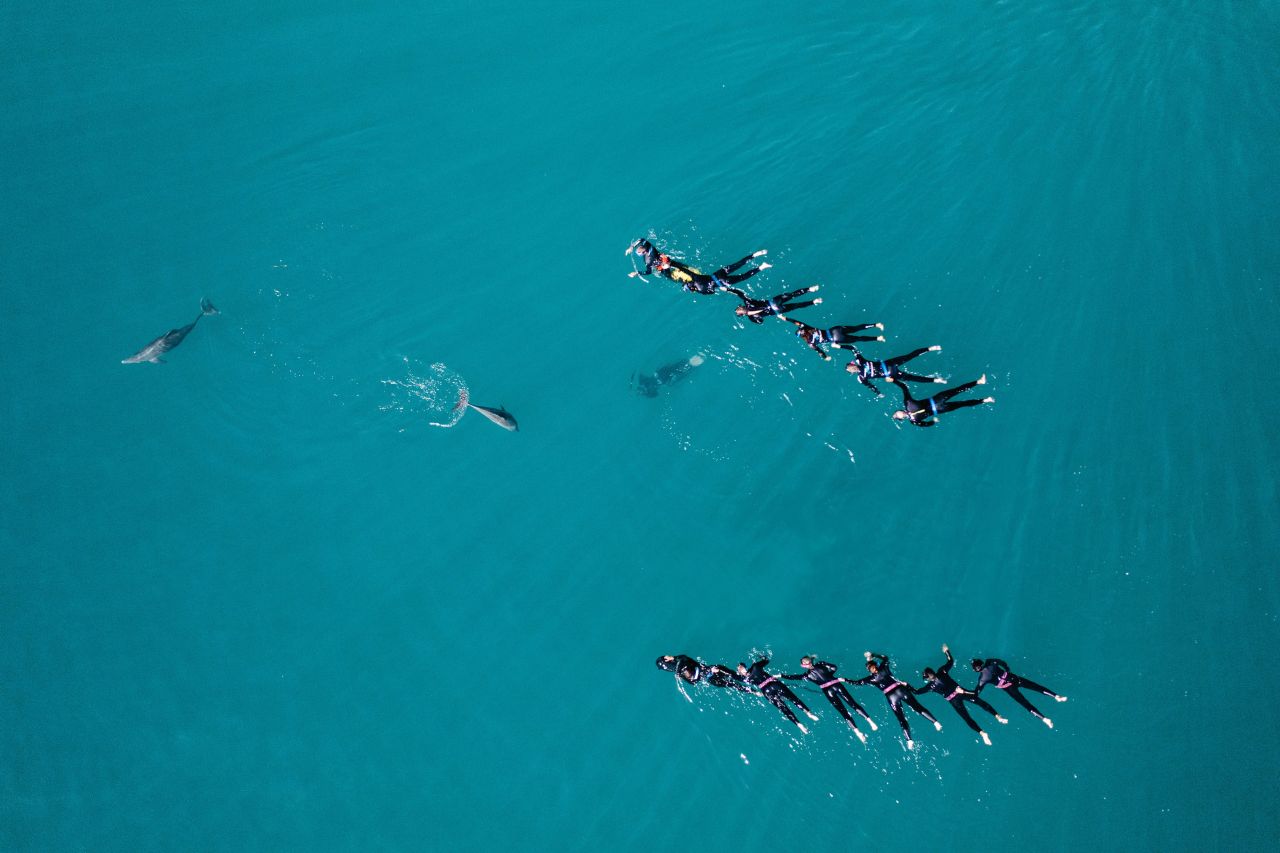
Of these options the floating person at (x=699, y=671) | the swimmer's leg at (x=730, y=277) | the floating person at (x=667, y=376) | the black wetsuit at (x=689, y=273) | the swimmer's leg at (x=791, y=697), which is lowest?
the floating person at (x=699, y=671)

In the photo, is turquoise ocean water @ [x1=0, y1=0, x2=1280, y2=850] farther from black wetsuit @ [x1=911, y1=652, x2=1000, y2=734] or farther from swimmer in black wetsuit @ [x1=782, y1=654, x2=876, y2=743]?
black wetsuit @ [x1=911, y1=652, x2=1000, y2=734]

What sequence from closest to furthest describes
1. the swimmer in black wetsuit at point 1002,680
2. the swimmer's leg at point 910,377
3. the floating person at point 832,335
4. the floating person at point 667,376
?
1. the swimmer in black wetsuit at point 1002,680
2. the swimmer's leg at point 910,377
3. the floating person at point 832,335
4. the floating person at point 667,376

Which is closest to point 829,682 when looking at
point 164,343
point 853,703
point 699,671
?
point 853,703

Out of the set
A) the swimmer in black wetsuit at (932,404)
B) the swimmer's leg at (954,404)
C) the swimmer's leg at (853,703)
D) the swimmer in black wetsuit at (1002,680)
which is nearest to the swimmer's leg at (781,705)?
the swimmer's leg at (853,703)

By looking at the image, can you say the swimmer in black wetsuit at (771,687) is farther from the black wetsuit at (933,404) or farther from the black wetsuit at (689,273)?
the black wetsuit at (689,273)

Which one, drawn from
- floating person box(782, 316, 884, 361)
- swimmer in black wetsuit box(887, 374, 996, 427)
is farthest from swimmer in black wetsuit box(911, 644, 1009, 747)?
floating person box(782, 316, 884, 361)

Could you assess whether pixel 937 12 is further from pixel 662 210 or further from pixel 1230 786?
pixel 1230 786

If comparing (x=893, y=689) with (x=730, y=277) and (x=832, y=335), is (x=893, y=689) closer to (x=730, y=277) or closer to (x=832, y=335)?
(x=832, y=335)

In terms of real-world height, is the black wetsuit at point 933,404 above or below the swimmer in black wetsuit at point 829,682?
above
